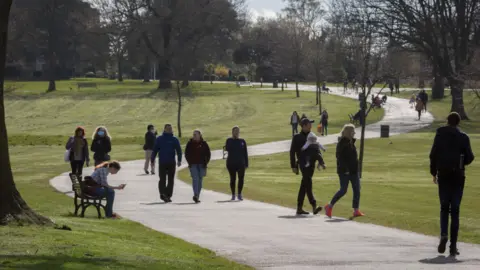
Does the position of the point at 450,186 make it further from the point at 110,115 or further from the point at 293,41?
the point at 293,41

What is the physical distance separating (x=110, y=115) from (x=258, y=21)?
311 feet

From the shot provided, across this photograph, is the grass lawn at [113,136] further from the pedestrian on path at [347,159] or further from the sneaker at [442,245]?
the pedestrian on path at [347,159]

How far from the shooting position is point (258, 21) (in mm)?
176625

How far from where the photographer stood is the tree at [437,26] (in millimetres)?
69188

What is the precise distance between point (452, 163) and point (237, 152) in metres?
10.8

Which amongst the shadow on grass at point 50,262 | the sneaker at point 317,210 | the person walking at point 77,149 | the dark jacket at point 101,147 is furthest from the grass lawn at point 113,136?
the sneaker at point 317,210

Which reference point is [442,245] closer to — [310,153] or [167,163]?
[310,153]

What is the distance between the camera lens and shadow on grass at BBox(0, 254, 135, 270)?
10.8 metres

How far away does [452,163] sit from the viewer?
45.2 feet

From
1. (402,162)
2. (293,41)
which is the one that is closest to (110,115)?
(293,41)

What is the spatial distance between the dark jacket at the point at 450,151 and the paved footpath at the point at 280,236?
1.24m

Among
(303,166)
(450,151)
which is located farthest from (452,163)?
(303,166)

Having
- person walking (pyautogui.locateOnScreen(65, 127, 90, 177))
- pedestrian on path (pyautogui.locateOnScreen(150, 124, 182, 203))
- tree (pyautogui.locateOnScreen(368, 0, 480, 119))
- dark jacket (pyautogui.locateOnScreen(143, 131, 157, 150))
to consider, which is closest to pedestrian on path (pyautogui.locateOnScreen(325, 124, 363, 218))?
pedestrian on path (pyautogui.locateOnScreen(150, 124, 182, 203))

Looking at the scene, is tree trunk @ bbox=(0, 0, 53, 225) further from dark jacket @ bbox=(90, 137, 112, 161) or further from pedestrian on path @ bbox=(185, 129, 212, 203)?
dark jacket @ bbox=(90, 137, 112, 161)
